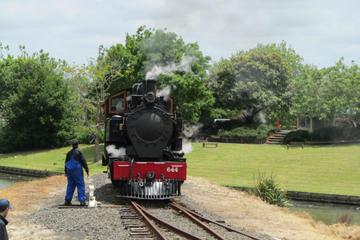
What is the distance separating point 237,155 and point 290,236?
1106 inches

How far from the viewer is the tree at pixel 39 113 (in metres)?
52.4

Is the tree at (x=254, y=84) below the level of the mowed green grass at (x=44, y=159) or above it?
above

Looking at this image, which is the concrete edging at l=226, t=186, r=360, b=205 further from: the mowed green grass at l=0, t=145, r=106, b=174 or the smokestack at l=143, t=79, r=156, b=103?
the mowed green grass at l=0, t=145, r=106, b=174

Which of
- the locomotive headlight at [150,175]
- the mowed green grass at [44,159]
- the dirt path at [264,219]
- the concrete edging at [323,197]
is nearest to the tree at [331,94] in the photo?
the mowed green grass at [44,159]

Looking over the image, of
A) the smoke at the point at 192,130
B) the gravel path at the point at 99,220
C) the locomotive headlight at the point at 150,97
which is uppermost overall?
the locomotive headlight at the point at 150,97

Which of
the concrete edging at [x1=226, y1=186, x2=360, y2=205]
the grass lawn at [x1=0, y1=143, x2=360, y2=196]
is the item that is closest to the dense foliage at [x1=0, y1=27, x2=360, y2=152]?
the grass lawn at [x1=0, y1=143, x2=360, y2=196]

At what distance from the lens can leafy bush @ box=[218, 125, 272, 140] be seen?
1898 inches

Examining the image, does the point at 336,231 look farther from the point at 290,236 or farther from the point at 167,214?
the point at 167,214

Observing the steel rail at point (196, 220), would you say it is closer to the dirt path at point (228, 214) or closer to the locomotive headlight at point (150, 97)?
the dirt path at point (228, 214)

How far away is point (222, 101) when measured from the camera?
5250 centimetres

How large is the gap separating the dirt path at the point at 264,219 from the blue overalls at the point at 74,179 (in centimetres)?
358

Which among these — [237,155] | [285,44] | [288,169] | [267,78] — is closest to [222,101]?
[267,78]

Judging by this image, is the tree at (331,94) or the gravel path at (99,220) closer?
the gravel path at (99,220)

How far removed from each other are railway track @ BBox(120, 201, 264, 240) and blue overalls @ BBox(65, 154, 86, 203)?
1.26 m
